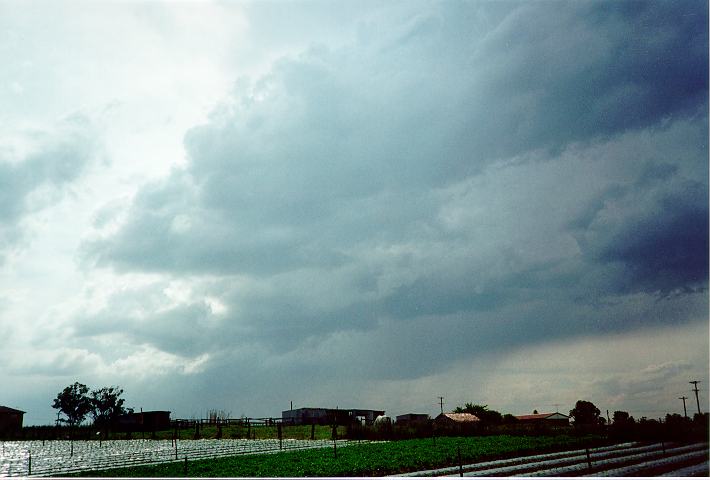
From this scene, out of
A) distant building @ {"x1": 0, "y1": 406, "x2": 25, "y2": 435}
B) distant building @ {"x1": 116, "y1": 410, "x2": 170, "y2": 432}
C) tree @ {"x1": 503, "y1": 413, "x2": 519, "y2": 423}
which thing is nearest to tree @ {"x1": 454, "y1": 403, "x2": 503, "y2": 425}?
tree @ {"x1": 503, "y1": 413, "x2": 519, "y2": 423}

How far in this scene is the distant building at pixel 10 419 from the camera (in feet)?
294

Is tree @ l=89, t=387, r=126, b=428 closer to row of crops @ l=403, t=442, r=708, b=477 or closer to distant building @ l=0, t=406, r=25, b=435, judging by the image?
A: distant building @ l=0, t=406, r=25, b=435

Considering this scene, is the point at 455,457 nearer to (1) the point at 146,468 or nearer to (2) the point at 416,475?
(2) the point at 416,475

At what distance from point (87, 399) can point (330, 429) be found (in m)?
64.1

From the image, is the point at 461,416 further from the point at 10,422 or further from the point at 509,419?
the point at 10,422

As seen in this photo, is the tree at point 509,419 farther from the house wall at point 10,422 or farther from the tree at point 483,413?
the house wall at point 10,422

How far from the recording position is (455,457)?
36.8 metres

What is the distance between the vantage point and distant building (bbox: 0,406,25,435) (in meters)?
89.6

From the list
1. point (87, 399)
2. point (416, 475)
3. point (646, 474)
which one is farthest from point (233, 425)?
point (646, 474)

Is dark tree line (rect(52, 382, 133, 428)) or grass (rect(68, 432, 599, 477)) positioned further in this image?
dark tree line (rect(52, 382, 133, 428))

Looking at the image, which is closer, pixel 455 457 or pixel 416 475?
pixel 416 475

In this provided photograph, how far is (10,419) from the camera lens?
92.9m

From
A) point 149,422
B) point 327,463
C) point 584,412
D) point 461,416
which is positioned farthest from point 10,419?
point 584,412

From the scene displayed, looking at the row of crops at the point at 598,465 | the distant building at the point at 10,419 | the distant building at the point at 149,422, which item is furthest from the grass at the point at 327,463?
the distant building at the point at 10,419
